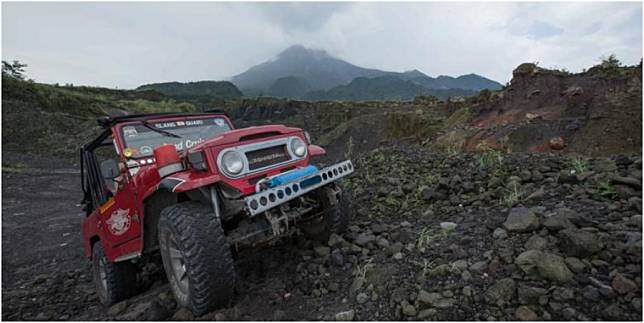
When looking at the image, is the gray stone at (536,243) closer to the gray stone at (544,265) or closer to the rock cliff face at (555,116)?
the gray stone at (544,265)

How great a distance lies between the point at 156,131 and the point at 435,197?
3.15 meters

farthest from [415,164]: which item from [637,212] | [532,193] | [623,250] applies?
[623,250]

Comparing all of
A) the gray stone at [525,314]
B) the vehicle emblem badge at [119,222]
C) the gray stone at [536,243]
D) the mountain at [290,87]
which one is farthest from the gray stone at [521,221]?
the mountain at [290,87]

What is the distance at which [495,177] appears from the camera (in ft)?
14.3

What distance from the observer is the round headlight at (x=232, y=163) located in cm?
298

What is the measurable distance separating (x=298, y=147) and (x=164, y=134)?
1687 millimetres

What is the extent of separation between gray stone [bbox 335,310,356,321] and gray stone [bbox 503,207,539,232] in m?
1.36

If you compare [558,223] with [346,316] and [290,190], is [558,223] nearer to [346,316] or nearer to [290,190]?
[346,316]

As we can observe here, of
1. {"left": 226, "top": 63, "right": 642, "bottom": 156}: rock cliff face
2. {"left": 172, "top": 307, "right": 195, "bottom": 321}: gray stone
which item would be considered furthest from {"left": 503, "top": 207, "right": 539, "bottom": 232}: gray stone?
{"left": 226, "top": 63, "right": 642, "bottom": 156}: rock cliff face

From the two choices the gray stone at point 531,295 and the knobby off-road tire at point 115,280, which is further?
the knobby off-road tire at point 115,280

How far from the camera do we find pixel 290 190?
9.45 ft

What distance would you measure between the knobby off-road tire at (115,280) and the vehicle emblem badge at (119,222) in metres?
0.42

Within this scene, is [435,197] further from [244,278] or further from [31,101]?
[31,101]

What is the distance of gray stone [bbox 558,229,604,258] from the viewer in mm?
2359
